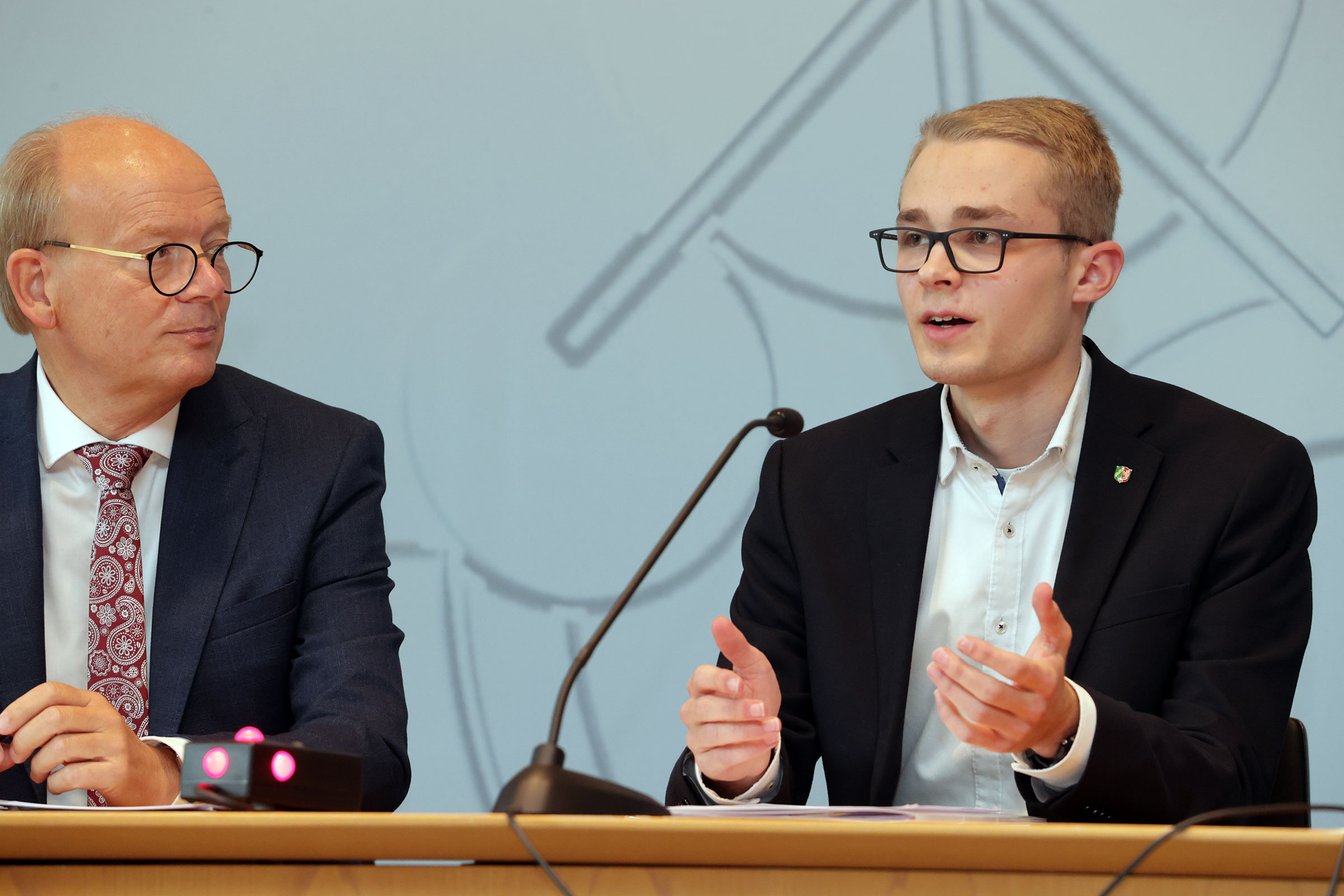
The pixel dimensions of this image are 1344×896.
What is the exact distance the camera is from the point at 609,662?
2957 millimetres

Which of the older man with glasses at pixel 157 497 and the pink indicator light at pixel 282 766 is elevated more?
the older man with glasses at pixel 157 497

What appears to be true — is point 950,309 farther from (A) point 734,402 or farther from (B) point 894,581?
(A) point 734,402

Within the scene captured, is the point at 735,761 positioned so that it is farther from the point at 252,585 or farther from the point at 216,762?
the point at 252,585

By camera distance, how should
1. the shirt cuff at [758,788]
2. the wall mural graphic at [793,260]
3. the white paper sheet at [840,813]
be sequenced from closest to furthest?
the white paper sheet at [840,813] → the shirt cuff at [758,788] → the wall mural graphic at [793,260]

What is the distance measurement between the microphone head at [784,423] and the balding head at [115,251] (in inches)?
38.0

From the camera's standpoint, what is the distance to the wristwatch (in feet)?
5.01

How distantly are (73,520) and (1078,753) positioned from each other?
1494 mm

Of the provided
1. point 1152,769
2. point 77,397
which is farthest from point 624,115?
point 1152,769

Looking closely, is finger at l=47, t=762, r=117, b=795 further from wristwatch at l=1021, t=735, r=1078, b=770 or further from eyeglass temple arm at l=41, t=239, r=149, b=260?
wristwatch at l=1021, t=735, r=1078, b=770

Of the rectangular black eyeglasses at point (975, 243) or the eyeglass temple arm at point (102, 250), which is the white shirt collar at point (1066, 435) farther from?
the eyeglass temple arm at point (102, 250)

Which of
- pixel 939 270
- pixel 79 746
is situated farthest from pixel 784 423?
pixel 79 746

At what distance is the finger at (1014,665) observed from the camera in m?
1.32

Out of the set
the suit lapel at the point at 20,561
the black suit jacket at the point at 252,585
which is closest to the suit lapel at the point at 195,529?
the black suit jacket at the point at 252,585

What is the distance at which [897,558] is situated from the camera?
78.7 inches
